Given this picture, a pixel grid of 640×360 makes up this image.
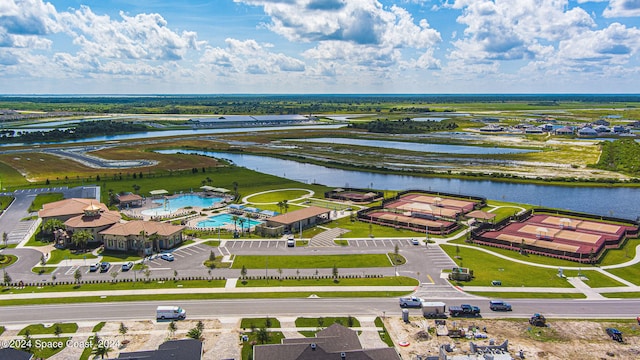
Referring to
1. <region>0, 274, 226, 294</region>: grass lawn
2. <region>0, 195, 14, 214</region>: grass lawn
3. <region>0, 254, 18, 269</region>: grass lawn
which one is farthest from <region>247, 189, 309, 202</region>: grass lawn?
<region>0, 195, 14, 214</region>: grass lawn

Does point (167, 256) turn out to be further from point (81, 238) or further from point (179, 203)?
point (179, 203)

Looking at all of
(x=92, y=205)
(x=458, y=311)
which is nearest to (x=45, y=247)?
Result: (x=92, y=205)

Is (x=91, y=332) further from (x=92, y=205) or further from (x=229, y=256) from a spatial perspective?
(x=92, y=205)

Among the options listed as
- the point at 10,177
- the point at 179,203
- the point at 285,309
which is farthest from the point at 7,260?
the point at 10,177

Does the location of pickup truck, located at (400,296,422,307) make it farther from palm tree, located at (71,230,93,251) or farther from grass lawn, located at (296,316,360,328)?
palm tree, located at (71,230,93,251)

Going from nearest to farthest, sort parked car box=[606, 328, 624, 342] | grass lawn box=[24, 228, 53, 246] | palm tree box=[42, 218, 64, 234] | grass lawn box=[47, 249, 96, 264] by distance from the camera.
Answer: parked car box=[606, 328, 624, 342] < grass lawn box=[47, 249, 96, 264] < grass lawn box=[24, 228, 53, 246] < palm tree box=[42, 218, 64, 234]

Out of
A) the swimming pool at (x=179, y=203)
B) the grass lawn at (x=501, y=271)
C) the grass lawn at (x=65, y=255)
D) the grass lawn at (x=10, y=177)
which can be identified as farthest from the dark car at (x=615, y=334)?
the grass lawn at (x=10, y=177)

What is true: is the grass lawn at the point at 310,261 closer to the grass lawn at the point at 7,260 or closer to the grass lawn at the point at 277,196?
the grass lawn at the point at 7,260
